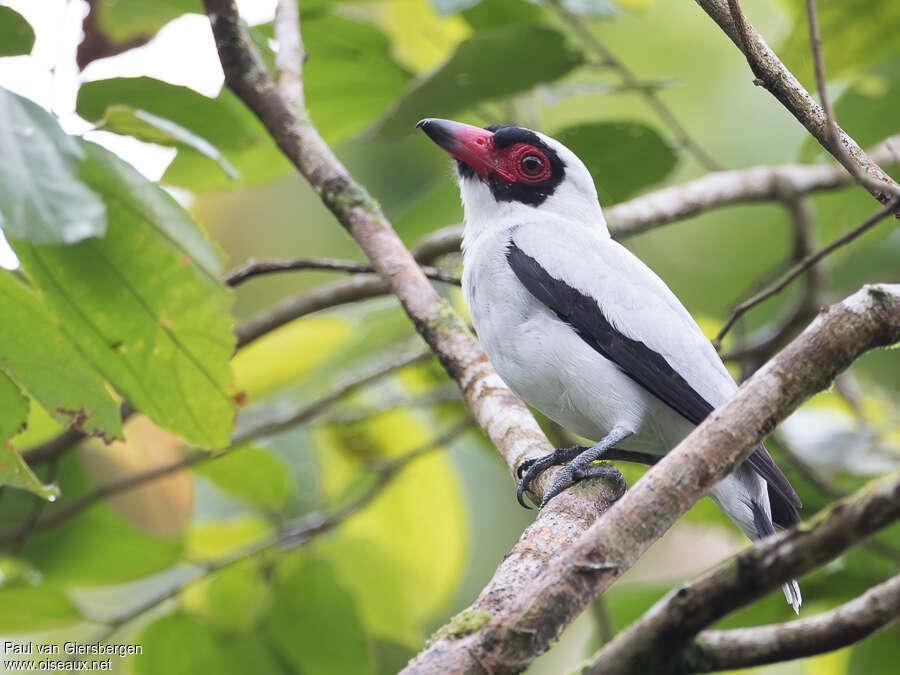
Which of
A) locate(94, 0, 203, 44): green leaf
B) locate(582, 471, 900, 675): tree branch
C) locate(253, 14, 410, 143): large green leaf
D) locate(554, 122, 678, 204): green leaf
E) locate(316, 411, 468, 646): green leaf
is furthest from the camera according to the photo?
locate(316, 411, 468, 646): green leaf

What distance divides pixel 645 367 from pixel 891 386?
7.18ft

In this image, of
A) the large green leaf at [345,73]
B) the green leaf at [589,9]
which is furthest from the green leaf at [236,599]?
the green leaf at [589,9]

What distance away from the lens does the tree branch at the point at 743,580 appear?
1.09m

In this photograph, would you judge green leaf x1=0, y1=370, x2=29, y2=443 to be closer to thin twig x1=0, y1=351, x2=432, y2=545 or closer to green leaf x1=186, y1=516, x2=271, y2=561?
thin twig x1=0, y1=351, x2=432, y2=545

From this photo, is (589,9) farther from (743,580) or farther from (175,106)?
(743,580)

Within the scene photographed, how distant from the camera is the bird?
2.62 metres

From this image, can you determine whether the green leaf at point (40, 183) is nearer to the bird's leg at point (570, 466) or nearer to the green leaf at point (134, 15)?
the bird's leg at point (570, 466)

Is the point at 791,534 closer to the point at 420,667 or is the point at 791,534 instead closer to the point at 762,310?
the point at 420,667

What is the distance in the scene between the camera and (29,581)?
3326 mm

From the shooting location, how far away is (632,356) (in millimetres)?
2713

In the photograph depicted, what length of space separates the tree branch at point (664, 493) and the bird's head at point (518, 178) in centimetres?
194

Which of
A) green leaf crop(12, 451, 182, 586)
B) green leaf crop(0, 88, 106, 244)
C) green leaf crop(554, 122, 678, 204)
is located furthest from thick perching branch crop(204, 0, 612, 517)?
green leaf crop(12, 451, 182, 586)

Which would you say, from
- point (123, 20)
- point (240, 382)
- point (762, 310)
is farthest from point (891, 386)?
point (123, 20)

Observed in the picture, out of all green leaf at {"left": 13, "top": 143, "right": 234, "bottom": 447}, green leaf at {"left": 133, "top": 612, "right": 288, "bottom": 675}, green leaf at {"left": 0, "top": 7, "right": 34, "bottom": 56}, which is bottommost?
green leaf at {"left": 133, "top": 612, "right": 288, "bottom": 675}
